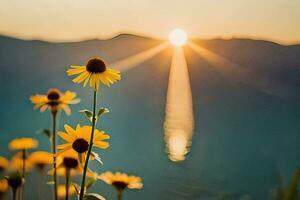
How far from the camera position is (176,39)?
76.0 inches

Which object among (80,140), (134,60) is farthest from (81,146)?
(134,60)

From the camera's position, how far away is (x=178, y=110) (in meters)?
4.20

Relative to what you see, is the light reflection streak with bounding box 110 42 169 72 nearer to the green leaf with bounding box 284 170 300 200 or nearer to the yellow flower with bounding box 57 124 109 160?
the yellow flower with bounding box 57 124 109 160

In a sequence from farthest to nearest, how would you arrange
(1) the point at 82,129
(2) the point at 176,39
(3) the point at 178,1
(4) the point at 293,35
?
1. (2) the point at 176,39
2. (4) the point at 293,35
3. (3) the point at 178,1
4. (1) the point at 82,129

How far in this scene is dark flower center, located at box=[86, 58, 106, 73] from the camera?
2.19 feet

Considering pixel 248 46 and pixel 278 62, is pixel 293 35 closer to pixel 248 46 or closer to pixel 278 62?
pixel 248 46

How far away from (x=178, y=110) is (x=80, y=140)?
3.63 meters

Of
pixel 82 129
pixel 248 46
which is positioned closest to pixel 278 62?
pixel 248 46

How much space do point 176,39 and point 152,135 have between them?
2.25 m

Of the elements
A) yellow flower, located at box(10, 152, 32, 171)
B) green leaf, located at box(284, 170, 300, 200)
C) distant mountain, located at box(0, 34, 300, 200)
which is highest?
distant mountain, located at box(0, 34, 300, 200)

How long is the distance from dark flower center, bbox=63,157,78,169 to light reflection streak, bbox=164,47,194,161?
1.72m

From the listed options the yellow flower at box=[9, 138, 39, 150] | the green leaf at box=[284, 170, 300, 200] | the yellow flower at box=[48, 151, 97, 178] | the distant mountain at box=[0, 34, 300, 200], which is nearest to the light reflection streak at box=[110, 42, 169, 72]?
the distant mountain at box=[0, 34, 300, 200]

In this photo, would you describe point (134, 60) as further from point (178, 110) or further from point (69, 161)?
point (69, 161)

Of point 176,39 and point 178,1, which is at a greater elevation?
point 176,39
